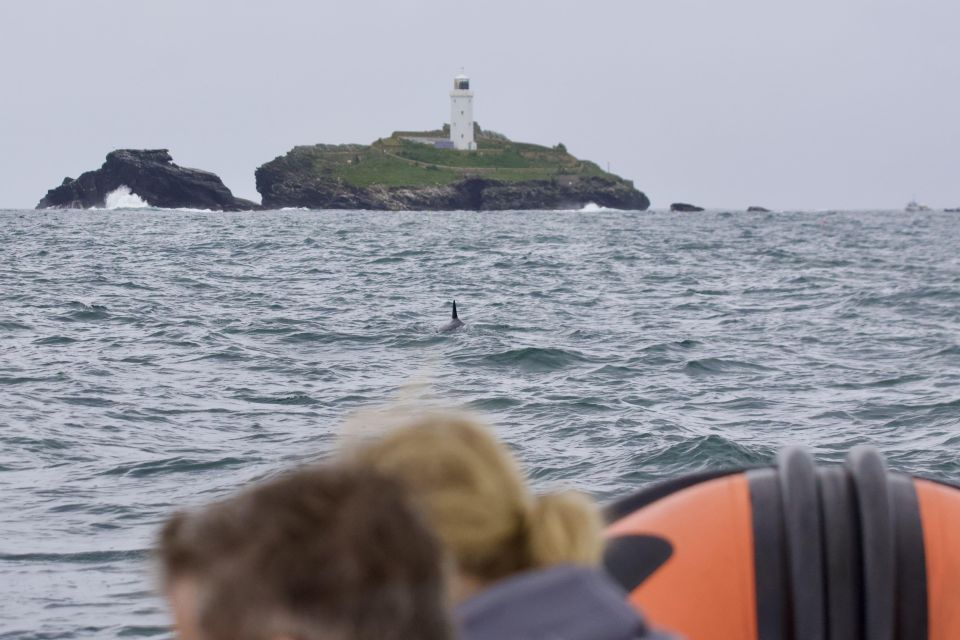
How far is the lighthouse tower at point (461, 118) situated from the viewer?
151 meters

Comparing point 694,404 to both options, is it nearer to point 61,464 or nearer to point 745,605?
point 61,464

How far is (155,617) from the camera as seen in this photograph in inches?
240

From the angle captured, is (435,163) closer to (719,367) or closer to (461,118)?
(461,118)

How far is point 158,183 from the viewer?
14300cm

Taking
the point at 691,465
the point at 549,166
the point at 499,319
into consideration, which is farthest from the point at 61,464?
the point at 549,166

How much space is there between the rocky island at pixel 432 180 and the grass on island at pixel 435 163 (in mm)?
113

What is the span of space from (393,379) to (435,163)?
5418 inches

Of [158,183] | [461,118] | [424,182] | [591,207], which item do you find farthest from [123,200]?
[591,207]

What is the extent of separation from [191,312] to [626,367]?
962 centimetres

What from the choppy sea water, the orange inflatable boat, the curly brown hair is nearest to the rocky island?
the choppy sea water

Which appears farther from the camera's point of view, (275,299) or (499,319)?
(275,299)

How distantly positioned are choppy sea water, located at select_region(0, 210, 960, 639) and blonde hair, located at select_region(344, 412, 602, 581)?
0.27 m

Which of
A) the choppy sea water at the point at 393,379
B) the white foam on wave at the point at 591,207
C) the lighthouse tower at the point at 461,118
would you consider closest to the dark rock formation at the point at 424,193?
the white foam on wave at the point at 591,207

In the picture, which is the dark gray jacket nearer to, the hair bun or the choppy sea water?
the hair bun
